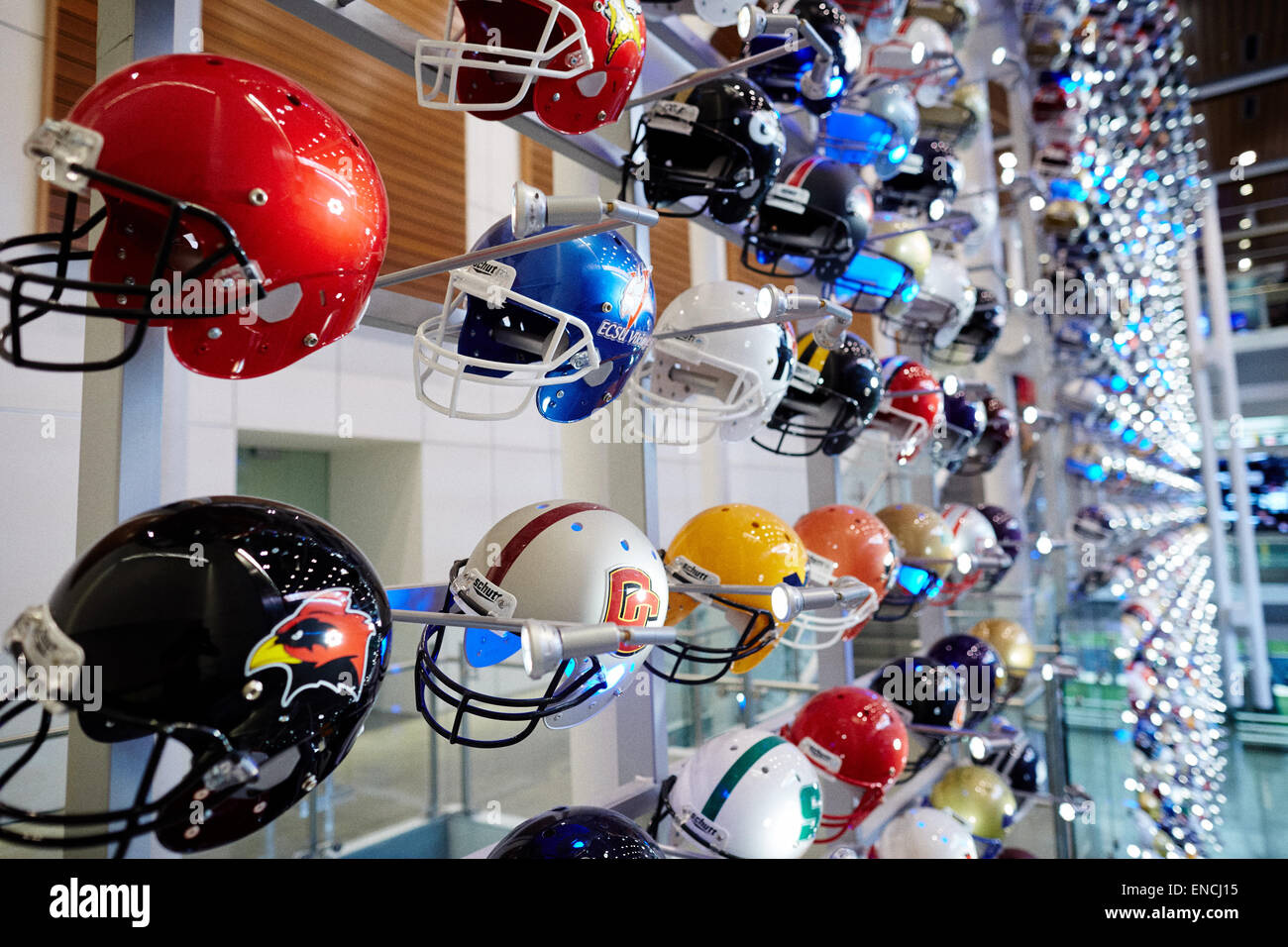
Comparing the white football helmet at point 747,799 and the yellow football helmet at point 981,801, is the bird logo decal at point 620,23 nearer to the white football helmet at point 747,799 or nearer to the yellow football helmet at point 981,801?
the white football helmet at point 747,799

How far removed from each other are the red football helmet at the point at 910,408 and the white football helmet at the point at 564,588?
1233mm

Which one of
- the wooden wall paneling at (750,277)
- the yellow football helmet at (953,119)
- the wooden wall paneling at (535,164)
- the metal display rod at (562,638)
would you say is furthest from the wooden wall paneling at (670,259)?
the metal display rod at (562,638)

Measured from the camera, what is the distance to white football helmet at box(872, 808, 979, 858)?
2035 millimetres

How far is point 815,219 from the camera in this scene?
5.87 feet

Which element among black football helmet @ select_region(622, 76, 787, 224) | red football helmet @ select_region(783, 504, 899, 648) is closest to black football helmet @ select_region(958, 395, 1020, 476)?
red football helmet @ select_region(783, 504, 899, 648)

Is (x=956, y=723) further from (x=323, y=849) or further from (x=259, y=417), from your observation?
(x=259, y=417)

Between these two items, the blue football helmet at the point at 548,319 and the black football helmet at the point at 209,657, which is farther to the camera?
the blue football helmet at the point at 548,319

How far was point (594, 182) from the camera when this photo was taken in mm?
1776

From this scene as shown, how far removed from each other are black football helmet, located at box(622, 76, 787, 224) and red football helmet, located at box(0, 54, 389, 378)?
72 cm

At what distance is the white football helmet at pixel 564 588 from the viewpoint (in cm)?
106

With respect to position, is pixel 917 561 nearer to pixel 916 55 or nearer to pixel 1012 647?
pixel 1012 647

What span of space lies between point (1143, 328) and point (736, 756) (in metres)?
5.65

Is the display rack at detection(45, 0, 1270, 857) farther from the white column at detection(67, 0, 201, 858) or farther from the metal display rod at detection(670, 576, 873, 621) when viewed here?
the metal display rod at detection(670, 576, 873, 621)
